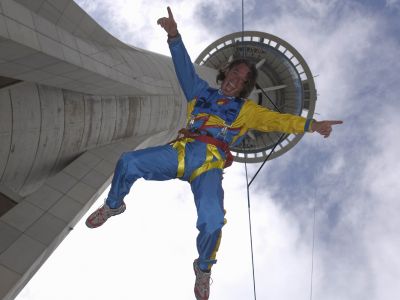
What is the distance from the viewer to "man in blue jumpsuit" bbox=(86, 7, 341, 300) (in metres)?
5.61

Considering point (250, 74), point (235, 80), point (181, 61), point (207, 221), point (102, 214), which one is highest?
point (250, 74)

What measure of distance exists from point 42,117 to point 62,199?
6.06ft

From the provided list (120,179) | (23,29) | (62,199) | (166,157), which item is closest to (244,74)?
(166,157)

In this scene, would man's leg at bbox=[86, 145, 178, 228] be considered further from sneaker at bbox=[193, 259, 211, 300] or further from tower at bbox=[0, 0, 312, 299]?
tower at bbox=[0, 0, 312, 299]

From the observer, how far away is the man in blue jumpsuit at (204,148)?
5.61 meters

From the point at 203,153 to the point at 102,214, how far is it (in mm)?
1996

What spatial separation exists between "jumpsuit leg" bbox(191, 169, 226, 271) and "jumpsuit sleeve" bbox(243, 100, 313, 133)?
49.1 inches

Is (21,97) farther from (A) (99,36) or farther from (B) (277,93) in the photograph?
(B) (277,93)

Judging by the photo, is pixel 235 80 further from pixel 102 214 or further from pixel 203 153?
pixel 102 214

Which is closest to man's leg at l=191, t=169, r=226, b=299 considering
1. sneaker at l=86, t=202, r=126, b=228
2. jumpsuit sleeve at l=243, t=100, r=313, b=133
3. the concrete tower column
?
jumpsuit sleeve at l=243, t=100, r=313, b=133

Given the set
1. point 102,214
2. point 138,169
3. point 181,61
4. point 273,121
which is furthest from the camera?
point 181,61

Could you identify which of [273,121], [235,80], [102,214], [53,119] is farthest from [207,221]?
[53,119]

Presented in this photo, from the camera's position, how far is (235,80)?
6.61 meters

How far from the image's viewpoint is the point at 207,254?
5539mm
